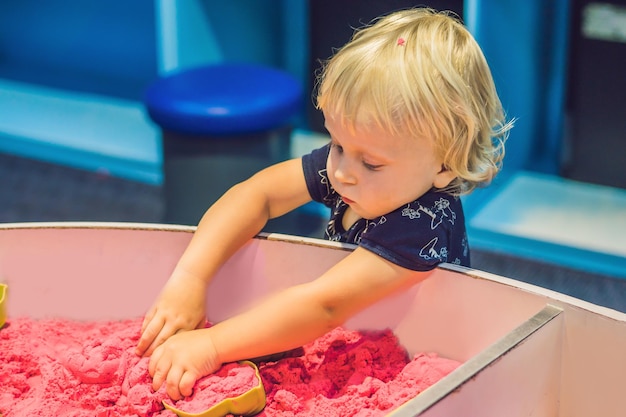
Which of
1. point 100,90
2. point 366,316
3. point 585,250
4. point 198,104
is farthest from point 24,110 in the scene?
point 366,316

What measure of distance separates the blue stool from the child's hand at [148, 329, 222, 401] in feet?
2.29

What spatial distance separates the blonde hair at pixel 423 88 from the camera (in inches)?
30.4

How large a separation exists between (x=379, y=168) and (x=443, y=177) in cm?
7

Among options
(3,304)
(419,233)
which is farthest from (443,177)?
(3,304)

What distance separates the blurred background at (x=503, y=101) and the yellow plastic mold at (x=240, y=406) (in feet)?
2.65

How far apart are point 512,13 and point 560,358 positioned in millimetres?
1025

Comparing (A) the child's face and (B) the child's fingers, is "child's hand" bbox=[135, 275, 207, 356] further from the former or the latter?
A: (A) the child's face

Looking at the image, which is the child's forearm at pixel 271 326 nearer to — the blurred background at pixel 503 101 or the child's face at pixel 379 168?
the child's face at pixel 379 168

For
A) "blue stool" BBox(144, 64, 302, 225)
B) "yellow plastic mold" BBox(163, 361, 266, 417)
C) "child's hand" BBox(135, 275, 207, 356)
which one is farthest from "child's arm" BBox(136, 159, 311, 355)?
"blue stool" BBox(144, 64, 302, 225)

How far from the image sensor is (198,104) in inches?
57.7

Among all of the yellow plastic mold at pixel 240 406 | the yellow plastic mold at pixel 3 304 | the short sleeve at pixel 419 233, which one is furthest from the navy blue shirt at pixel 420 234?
the yellow plastic mold at pixel 3 304

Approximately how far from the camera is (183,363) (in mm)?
783

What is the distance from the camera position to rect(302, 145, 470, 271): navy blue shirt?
2.66 feet

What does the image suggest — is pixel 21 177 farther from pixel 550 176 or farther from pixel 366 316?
pixel 366 316
